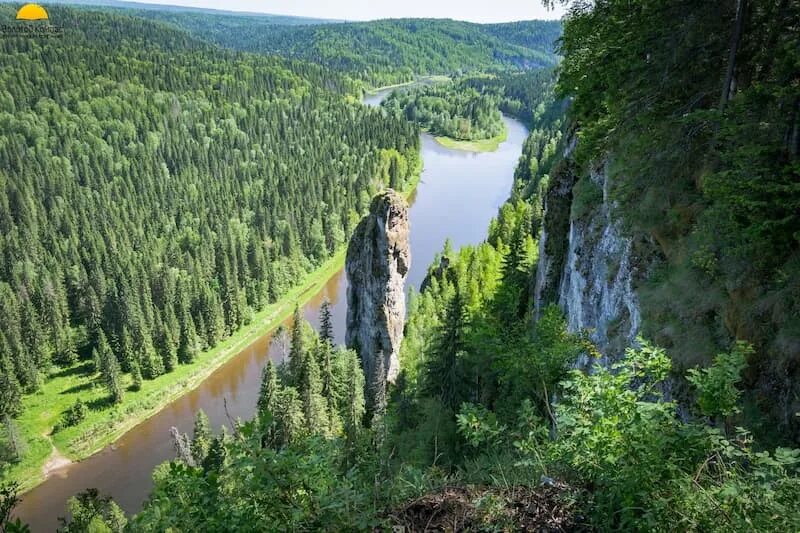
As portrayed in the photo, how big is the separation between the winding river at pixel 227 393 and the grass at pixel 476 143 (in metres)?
35.1

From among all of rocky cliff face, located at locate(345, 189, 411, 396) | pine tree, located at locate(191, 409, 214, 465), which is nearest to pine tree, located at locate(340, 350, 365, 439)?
rocky cliff face, located at locate(345, 189, 411, 396)

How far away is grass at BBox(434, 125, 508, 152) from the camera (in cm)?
14675

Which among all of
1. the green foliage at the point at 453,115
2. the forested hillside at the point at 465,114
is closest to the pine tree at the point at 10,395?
the forested hillside at the point at 465,114

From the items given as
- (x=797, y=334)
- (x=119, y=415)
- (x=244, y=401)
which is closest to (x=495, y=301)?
(x=797, y=334)

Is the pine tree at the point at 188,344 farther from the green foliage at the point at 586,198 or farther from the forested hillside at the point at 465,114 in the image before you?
the forested hillside at the point at 465,114

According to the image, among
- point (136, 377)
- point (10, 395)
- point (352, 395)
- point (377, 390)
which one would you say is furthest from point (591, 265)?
point (10, 395)

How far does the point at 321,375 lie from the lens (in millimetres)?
36969

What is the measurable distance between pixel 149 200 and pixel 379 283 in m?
68.3

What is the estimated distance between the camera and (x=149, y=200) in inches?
3622

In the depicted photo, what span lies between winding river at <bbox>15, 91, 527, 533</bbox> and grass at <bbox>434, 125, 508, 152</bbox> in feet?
115

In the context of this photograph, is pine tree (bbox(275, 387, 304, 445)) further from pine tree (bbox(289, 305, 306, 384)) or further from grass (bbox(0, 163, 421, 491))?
grass (bbox(0, 163, 421, 491))

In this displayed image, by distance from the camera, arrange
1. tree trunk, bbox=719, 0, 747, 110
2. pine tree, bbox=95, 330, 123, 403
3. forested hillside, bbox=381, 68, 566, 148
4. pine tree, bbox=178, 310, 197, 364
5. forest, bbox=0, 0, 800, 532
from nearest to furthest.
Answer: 1. forest, bbox=0, 0, 800, 532
2. tree trunk, bbox=719, 0, 747, 110
3. pine tree, bbox=95, 330, 123, 403
4. pine tree, bbox=178, 310, 197, 364
5. forested hillside, bbox=381, 68, 566, 148

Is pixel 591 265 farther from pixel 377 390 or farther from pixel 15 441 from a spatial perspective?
pixel 15 441

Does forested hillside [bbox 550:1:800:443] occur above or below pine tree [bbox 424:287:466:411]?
above
